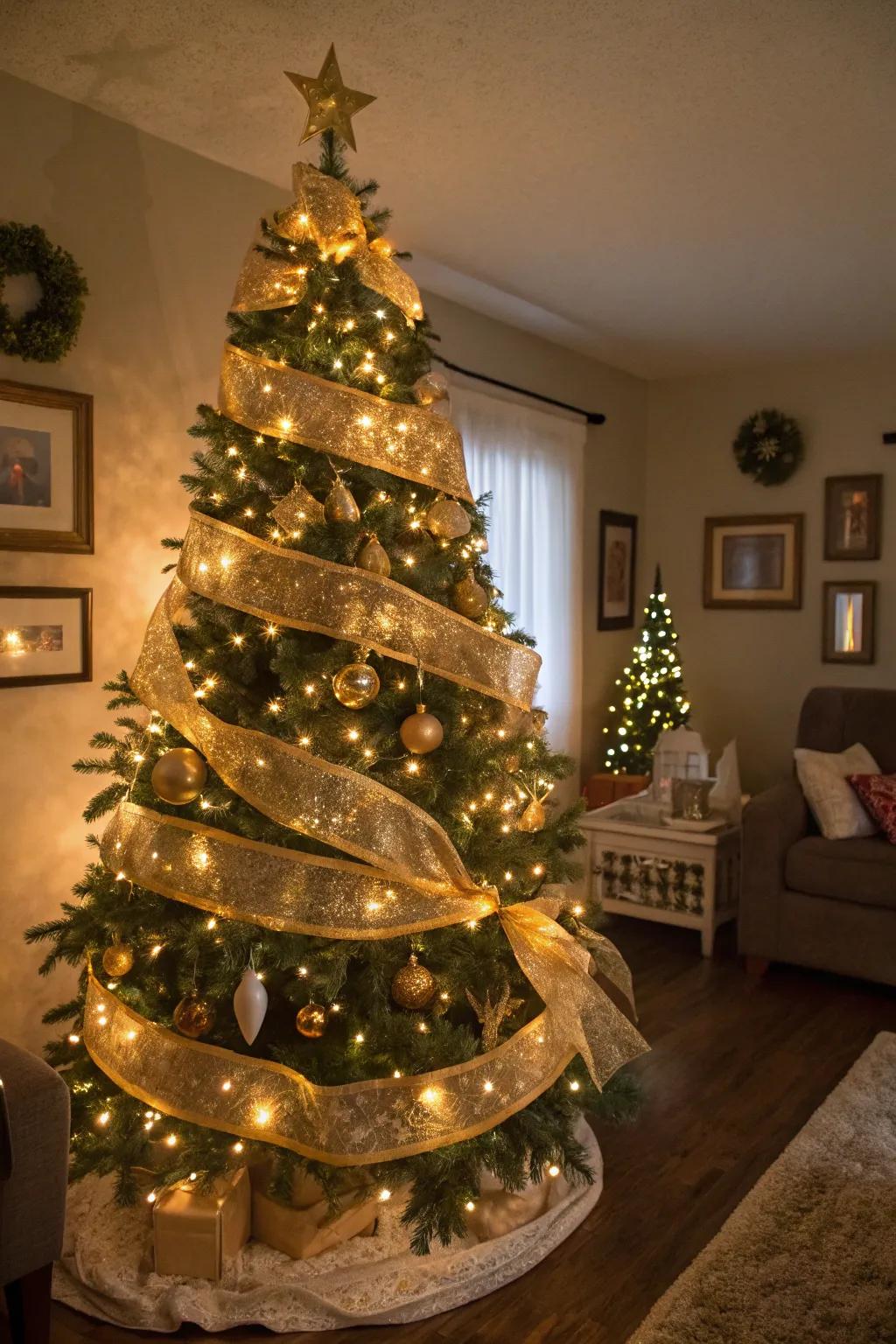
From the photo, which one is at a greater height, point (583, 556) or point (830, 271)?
point (830, 271)

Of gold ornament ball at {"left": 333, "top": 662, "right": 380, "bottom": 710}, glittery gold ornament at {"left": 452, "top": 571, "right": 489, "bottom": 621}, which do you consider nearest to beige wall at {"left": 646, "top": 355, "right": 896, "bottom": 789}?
glittery gold ornament at {"left": 452, "top": 571, "right": 489, "bottom": 621}

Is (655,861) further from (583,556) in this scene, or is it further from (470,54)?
(470,54)

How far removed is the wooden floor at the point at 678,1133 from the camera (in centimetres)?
201

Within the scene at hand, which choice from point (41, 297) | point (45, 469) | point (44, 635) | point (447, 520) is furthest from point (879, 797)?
point (41, 297)

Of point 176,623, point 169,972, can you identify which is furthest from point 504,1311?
point 176,623

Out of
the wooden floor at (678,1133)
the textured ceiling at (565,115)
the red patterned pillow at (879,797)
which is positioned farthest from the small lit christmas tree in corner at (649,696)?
the textured ceiling at (565,115)

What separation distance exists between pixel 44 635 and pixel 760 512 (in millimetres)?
4164

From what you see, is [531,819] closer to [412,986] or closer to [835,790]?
[412,986]

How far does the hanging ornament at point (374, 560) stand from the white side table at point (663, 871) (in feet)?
7.79

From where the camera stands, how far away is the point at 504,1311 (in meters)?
2.04

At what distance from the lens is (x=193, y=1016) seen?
6.69 feet

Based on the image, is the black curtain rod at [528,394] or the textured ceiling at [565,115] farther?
the black curtain rod at [528,394]

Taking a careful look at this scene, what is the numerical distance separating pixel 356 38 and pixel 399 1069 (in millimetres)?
2369

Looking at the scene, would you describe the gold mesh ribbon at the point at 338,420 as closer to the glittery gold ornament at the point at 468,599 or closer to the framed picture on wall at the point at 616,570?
the glittery gold ornament at the point at 468,599
